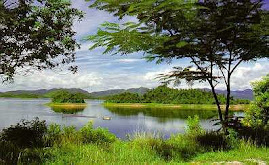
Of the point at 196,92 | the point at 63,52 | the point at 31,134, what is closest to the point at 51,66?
the point at 63,52

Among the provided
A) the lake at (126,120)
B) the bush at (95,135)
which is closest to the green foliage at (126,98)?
the lake at (126,120)

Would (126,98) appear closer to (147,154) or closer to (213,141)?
(213,141)

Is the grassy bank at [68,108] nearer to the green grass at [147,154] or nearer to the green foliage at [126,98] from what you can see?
the green foliage at [126,98]

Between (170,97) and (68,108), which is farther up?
(170,97)

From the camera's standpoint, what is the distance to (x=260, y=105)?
1989cm

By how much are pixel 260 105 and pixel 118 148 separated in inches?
457

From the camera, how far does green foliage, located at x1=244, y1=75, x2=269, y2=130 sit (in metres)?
19.4

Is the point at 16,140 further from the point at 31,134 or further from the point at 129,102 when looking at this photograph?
the point at 129,102

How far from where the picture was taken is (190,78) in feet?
44.1

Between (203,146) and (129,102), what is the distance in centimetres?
9859

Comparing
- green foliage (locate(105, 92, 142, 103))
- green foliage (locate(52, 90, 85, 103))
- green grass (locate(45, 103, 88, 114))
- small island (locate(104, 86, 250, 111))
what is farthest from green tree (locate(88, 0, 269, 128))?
green foliage (locate(52, 90, 85, 103))

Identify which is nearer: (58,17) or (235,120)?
(58,17)

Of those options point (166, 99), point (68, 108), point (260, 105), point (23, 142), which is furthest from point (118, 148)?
point (166, 99)

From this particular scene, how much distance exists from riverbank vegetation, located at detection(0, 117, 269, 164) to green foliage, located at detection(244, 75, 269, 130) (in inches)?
248
